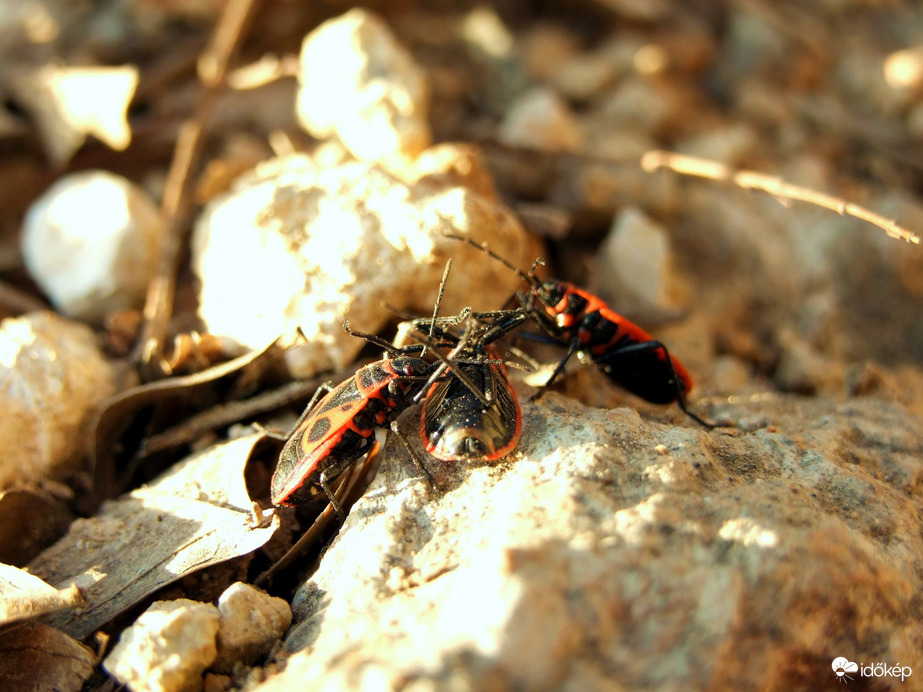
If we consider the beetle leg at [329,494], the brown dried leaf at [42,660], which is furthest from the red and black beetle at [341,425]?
the brown dried leaf at [42,660]

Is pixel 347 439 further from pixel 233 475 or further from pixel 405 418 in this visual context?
pixel 233 475

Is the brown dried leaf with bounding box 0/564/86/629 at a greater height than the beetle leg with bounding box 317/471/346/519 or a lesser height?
greater

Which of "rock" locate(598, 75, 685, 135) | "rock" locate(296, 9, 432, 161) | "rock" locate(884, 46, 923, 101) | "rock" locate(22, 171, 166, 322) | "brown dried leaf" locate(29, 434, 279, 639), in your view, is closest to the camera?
"brown dried leaf" locate(29, 434, 279, 639)

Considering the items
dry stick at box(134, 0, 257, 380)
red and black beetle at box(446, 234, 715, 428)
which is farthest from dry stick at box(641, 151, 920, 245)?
dry stick at box(134, 0, 257, 380)

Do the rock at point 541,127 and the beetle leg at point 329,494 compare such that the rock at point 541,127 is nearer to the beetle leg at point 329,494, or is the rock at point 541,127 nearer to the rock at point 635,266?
the rock at point 635,266

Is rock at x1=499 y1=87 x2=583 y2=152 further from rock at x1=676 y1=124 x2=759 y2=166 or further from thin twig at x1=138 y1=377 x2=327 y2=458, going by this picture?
thin twig at x1=138 y1=377 x2=327 y2=458

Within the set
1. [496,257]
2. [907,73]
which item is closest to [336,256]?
[496,257]

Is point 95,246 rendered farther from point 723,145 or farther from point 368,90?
point 723,145
